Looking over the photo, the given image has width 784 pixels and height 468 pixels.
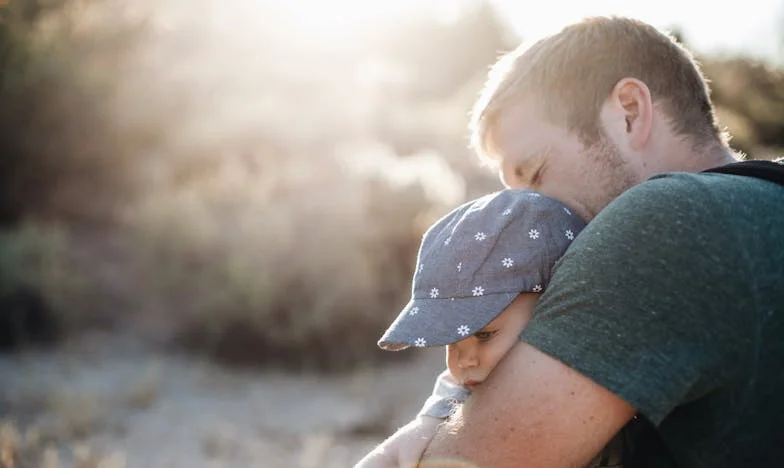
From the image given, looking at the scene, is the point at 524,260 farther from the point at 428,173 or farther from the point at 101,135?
the point at 101,135

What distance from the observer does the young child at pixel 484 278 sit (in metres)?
1.83

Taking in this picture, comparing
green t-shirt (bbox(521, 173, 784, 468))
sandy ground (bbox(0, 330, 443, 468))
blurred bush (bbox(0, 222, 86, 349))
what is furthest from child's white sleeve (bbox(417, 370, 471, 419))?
blurred bush (bbox(0, 222, 86, 349))

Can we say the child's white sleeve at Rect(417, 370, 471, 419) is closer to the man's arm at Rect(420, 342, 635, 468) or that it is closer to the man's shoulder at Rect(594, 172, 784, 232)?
the man's arm at Rect(420, 342, 635, 468)

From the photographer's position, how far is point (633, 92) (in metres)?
2.17

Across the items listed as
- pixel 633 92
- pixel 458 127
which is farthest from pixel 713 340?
pixel 458 127

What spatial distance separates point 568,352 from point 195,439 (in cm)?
421

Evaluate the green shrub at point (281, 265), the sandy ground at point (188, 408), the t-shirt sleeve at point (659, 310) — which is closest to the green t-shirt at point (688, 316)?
the t-shirt sleeve at point (659, 310)

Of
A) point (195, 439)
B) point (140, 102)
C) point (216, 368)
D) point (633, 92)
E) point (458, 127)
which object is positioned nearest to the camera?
point (633, 92)

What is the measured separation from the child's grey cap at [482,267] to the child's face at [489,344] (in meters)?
0.06

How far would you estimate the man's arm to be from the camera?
1.53 m

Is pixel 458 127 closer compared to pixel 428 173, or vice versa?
pixel 428 173

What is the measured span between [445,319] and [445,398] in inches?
17.2

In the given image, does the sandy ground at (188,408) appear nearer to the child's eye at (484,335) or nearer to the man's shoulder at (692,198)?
the child's eye at (484,335)

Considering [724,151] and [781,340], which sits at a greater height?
[724,151]
